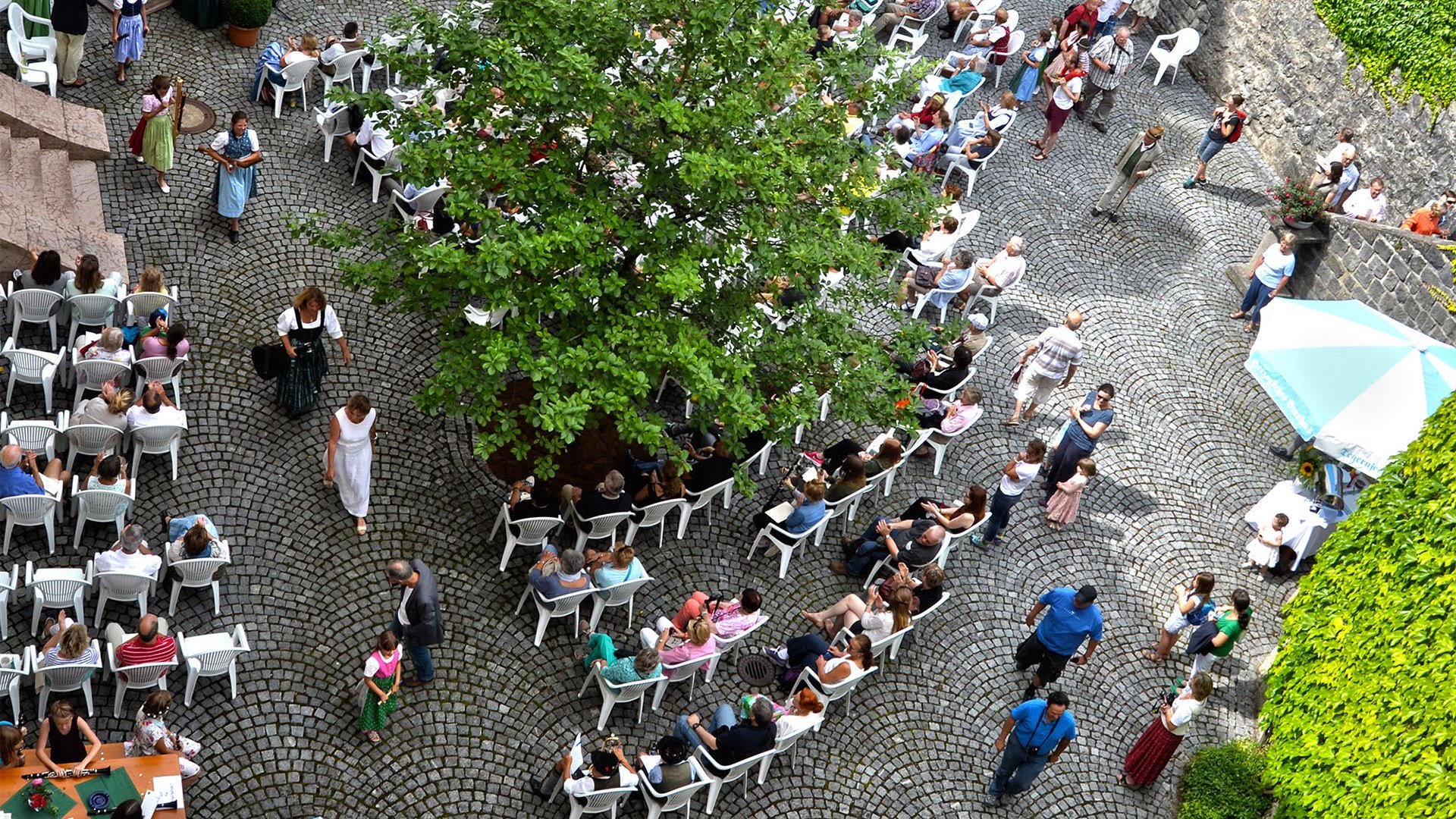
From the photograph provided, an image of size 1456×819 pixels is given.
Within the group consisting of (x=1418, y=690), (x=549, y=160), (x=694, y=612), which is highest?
(x=549, y=160)

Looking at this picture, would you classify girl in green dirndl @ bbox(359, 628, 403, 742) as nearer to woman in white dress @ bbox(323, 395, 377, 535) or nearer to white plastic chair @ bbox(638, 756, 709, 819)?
woman in white dress @ bbox(323, 395, 377, 535)

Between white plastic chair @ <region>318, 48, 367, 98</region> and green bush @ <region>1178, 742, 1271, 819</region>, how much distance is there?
12.3 metres

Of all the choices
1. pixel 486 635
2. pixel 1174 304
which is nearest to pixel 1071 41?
pixel 1174 304

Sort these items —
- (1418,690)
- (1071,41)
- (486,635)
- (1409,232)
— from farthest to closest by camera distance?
(1071,41) < (1409,232) < (486,635) < (1418,690)

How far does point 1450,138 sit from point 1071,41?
5159 mm

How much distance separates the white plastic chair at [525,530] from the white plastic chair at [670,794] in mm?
2489

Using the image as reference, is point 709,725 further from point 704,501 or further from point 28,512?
point 28,512

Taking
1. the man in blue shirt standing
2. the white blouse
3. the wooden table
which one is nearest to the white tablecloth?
the man in blue shirt standing

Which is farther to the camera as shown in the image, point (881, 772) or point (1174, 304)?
point (1174, 304)

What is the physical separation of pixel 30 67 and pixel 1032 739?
1292cm

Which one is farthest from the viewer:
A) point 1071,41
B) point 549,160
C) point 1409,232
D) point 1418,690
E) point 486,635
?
point 1071,41

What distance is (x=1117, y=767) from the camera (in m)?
13.3

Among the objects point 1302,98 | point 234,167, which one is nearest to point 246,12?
point 234,167

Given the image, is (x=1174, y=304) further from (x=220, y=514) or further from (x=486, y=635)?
(x=220, y=514)
